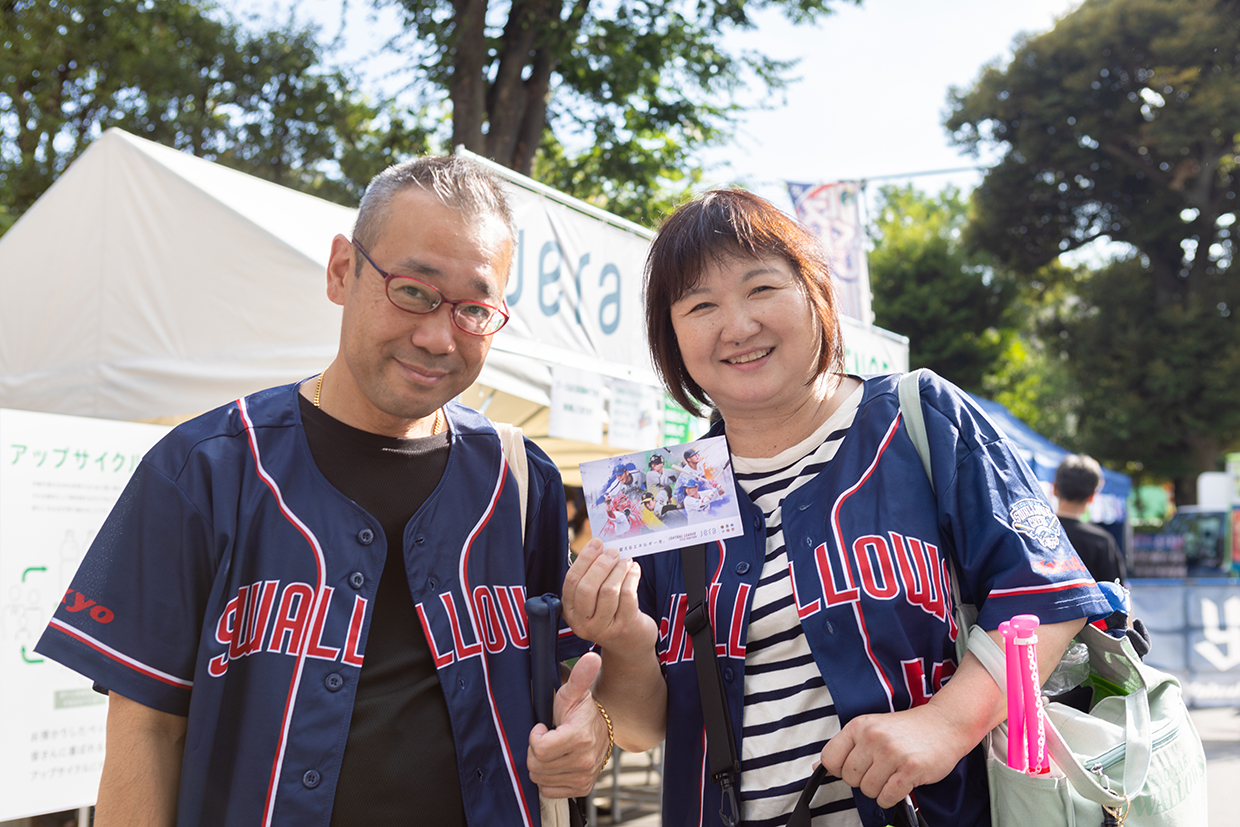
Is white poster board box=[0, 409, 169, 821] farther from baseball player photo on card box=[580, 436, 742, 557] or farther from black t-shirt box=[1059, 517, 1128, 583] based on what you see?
black t-shirt box=[1059, 517, 1128, 583]

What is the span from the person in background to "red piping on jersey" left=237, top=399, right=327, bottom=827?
17.4ft

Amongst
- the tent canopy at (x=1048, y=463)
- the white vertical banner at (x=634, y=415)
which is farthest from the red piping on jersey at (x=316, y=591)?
the tent canopy at (x=1048, y=463)

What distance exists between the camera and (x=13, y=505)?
→ 130 inches

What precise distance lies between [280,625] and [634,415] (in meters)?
3.87

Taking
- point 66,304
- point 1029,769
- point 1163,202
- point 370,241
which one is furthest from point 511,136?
point 1163,202

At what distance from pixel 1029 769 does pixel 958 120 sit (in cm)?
3018

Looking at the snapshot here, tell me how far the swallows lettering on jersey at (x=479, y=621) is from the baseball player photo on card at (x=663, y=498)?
22 centimetres

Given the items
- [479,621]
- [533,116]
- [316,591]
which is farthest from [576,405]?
[533,116]

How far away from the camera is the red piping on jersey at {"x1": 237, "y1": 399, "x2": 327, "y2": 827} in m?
1.51

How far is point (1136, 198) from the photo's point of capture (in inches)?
1035

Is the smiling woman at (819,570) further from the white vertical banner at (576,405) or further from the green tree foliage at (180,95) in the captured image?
the green tree foliage at (180,95)

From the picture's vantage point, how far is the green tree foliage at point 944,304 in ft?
90.0

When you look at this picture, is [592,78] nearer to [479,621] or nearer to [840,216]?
[840,216]

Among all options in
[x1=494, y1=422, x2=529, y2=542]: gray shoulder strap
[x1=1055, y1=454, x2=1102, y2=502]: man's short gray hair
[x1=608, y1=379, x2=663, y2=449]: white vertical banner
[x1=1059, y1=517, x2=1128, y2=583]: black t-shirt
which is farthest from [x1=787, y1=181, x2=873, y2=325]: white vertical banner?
[x1=494, y1=422, x2=529, y2=542]: gray shoulder strap
